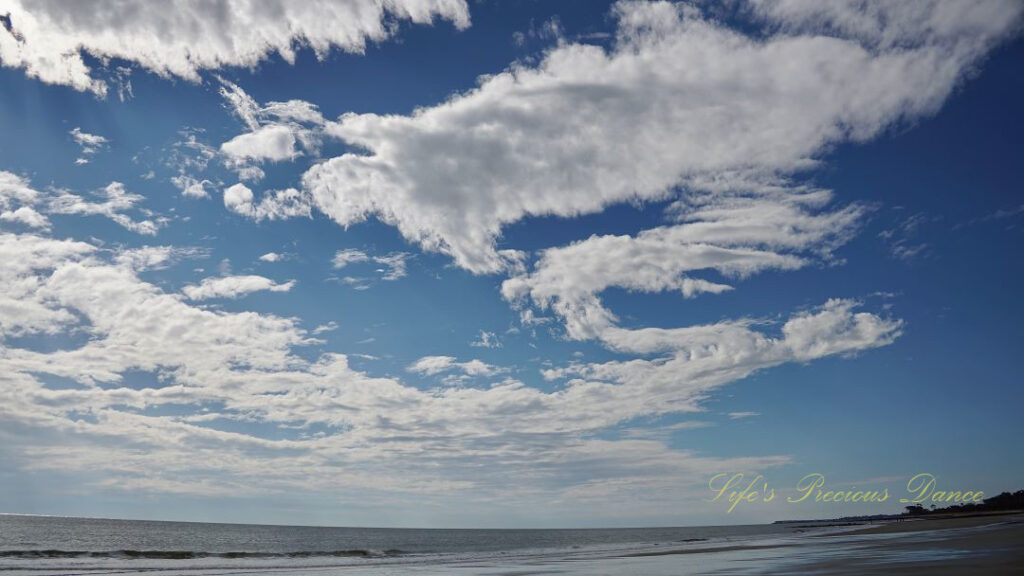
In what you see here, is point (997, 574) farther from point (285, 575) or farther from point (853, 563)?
point (285, 575)

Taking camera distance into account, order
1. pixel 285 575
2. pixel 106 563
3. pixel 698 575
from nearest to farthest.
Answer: pixel 698 575 < pixel 285 575 < pixel 106 563

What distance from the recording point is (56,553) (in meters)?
57.0

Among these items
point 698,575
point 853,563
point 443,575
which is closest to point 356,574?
point 443,575

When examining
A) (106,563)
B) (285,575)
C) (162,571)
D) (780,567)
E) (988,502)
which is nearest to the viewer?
(780,567)


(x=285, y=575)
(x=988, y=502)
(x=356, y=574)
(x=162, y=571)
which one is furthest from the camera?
(x=988, y=502)

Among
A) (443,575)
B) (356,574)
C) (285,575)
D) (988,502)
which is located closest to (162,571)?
(285,575)

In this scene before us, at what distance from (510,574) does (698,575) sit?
9291 millimetres

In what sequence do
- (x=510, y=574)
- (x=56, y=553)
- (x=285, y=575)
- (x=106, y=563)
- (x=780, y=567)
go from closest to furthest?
(x=780, y=567)
(x=510, y=574)
(x=285, y=575)
(x=106, y=563)
(x=56, y=553)

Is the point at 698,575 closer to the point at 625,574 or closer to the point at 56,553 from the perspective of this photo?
the point at 625,574

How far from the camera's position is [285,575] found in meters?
37.5

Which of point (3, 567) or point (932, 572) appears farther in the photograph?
point (3, 567)

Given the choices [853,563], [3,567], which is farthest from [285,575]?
[853,563]

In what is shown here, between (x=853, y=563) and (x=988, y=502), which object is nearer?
(x=853, y=563)

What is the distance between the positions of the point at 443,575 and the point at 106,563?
33.0 meters
